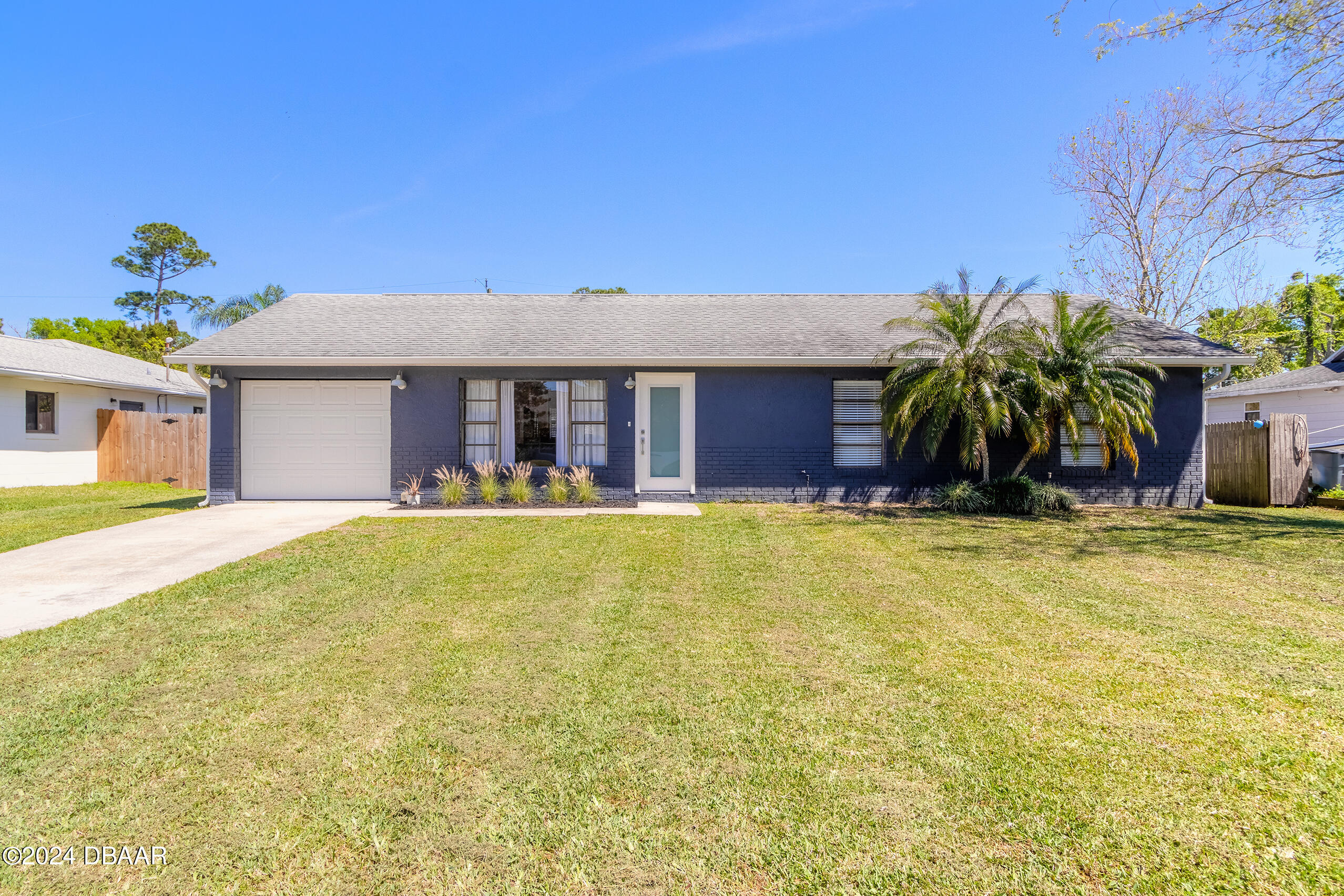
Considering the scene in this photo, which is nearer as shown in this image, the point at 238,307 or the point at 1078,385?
the point at 1078,385

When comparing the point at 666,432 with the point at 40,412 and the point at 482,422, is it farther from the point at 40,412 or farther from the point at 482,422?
the point at 40,412

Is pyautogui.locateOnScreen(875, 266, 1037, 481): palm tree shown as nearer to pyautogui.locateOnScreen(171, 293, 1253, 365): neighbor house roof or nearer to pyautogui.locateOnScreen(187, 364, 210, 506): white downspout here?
pyautogui.locateOnScreen(171, 293, 1253, 365): neighbor house roof

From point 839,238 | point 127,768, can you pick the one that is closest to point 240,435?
point 127,768

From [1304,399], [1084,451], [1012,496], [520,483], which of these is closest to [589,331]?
[520,483]

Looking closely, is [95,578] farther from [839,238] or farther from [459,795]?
[839,238]

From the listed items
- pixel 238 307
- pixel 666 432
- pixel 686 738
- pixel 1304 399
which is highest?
pixel 238 307

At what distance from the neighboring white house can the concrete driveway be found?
9037 mm

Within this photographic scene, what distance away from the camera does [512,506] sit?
9.97 meters

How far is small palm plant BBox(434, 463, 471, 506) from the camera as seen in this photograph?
395 inches

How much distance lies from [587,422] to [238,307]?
56.3 feet

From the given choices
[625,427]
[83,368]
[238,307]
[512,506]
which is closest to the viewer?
[512,506]

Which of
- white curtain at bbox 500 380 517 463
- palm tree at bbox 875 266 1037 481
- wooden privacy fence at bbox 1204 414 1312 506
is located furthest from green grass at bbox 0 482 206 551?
wooden privacy fence at bbox 1204 414 1312 506

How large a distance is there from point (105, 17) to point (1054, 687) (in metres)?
18.6

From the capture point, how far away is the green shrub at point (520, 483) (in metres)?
10.1
